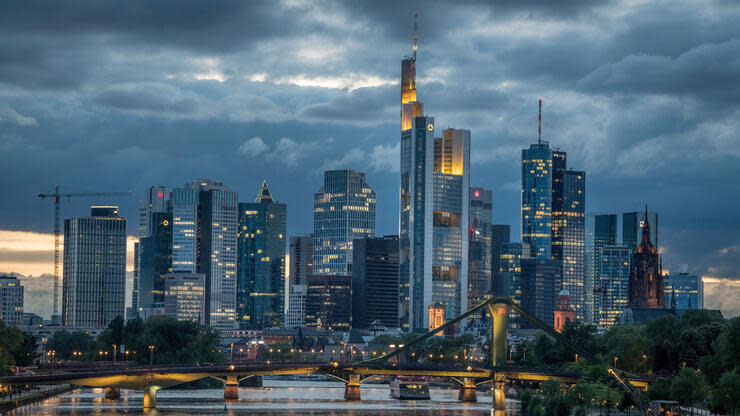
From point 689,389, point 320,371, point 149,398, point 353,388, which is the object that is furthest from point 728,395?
point 353,388

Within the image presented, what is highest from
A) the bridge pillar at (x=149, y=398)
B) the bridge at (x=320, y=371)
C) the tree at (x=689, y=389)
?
the tree at (x=689, y=389)

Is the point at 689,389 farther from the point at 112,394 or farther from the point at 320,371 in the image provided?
the point at 112,394

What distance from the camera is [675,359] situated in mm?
179875

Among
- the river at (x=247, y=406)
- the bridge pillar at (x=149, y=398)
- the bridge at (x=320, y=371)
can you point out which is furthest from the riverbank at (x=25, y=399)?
the bridge pillar at (x=149, y=398)

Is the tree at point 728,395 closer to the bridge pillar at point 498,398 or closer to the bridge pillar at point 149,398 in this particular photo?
the bridge pillar at point 498,398

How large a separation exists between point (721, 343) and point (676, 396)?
34.3 feet

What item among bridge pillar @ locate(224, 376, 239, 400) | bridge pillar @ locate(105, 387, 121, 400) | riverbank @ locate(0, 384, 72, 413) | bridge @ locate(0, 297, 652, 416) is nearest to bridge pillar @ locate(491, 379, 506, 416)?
bridge @ locate(0, 297, 652, 416)

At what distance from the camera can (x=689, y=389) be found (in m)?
136

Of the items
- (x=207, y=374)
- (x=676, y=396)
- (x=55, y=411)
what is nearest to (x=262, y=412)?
(x=207, y=374)

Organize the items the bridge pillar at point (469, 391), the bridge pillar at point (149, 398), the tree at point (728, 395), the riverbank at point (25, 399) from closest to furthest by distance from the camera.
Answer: the tree at point (728, 395)
the riverbank at point (25, 399)
the bridge pillar at point (149, 398)
the bridge pillar at point (469, 391)

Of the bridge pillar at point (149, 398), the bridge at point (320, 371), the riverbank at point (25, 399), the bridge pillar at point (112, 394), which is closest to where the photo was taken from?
the bridge at point (320, 371)

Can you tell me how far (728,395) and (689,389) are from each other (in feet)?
60.3

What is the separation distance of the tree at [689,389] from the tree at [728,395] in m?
15.2

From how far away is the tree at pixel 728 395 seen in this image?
117m
